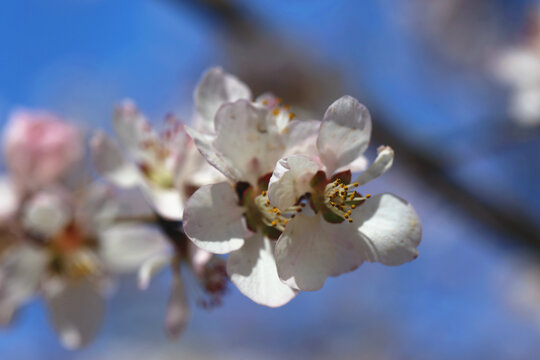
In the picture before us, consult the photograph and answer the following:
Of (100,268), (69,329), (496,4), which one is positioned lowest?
(69,329)

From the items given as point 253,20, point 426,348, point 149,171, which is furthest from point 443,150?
point 426,348

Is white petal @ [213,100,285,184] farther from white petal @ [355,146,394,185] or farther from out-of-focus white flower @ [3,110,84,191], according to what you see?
out-of-focus white flower @ [3,110,84,191]

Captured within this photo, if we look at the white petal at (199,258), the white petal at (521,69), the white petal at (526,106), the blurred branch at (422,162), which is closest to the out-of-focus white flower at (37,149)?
the white petal at (199,258)

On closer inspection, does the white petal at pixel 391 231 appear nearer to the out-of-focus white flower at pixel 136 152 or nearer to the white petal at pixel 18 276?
the out-of-focus white flower at pixel 136 152

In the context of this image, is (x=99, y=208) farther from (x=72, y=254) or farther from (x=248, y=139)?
(x=248, y=139)

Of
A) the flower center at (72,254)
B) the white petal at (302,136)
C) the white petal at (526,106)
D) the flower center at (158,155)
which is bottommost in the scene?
the flower center at (72,254)

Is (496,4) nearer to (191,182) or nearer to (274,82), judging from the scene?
(274,82)

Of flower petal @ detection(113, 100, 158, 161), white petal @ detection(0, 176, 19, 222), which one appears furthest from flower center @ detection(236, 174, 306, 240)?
white petal @ detection(0, 176, 19, 222)
